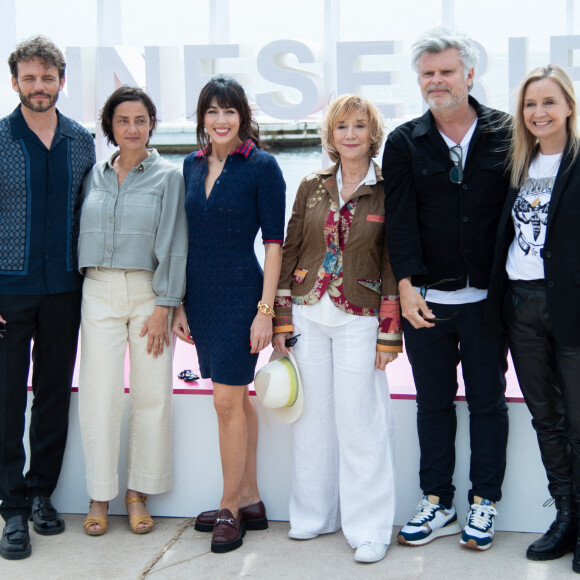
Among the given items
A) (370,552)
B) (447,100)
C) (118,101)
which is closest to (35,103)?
(118,101)

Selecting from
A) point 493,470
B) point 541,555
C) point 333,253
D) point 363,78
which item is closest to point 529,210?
point 333,253

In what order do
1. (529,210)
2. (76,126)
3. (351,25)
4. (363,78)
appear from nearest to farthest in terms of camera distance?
(529,210) < (76,126) < (363,78) < (351,25)

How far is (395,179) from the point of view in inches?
112

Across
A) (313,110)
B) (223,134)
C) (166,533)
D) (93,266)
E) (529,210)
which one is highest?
(313,110)

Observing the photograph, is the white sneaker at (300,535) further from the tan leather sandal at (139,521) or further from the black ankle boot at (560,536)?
the black ankle boot at (560,536)

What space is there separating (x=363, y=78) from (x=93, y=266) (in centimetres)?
264

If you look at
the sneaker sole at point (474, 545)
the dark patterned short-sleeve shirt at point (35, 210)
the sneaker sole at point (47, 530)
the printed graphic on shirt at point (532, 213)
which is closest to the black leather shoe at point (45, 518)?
the sneaker sole at point (47, 530)

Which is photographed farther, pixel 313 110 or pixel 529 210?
pixel 313 110

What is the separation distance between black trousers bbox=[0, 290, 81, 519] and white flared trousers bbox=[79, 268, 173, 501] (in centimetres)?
10

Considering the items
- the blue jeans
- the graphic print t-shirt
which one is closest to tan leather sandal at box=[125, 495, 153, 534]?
the blue jeans

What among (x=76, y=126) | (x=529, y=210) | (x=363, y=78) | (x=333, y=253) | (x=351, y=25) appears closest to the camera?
(x=529, y=210)

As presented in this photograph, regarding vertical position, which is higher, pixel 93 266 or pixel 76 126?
pixel 76 126

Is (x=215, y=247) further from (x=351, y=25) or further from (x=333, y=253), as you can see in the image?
(x=351, y=25)

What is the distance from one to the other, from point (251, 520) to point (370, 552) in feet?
1.81
